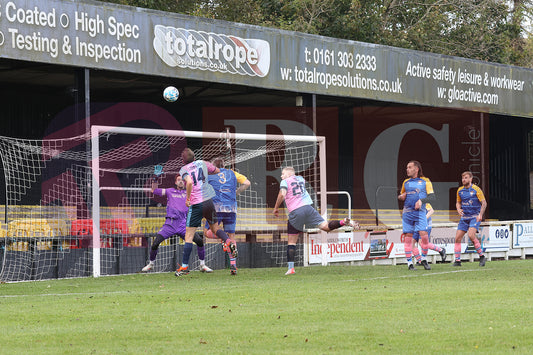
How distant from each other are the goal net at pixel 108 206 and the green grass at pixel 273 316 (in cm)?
296

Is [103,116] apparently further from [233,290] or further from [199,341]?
[199,341]

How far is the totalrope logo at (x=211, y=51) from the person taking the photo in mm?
19109

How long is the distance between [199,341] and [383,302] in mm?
3411

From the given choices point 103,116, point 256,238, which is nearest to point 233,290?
point 256,238

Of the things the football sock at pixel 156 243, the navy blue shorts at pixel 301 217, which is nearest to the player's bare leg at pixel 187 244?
the football sock at pixel 156 243

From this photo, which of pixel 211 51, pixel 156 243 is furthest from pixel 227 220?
pixel 211 51

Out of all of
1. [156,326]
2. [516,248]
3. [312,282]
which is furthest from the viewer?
[516,248]

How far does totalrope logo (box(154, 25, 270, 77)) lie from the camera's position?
1911cm

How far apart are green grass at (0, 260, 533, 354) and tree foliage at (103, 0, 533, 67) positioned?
20.9m

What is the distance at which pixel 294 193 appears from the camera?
50.7 feet

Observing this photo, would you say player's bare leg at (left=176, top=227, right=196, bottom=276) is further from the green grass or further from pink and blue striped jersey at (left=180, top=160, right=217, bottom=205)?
the green grass

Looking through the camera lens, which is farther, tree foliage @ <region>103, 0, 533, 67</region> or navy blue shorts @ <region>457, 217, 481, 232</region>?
tree foliage @ <region>103, 0, 533, 67</region>

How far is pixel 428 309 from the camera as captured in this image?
31.0 feet

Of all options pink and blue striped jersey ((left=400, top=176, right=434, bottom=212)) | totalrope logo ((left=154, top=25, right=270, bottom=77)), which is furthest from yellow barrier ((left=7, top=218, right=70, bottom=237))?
pink and blue striped jersey ((left=400, top=176, right=434, bottom=212))
